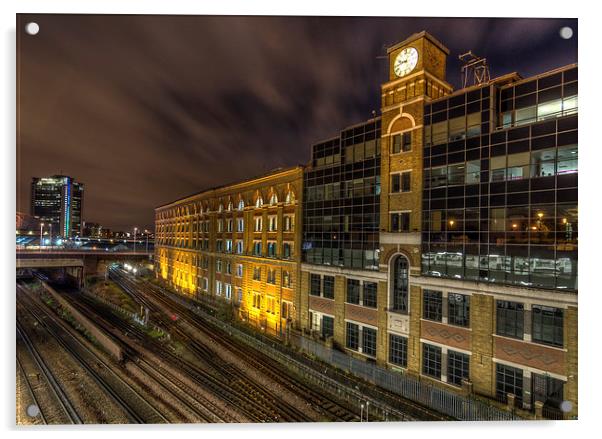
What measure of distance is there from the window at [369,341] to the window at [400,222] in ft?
21.6

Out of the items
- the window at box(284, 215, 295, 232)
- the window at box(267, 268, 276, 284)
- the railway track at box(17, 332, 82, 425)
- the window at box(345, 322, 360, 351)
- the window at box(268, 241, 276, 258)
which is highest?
the window at box(284, 215, 295, 232)

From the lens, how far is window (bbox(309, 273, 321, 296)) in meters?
23.7

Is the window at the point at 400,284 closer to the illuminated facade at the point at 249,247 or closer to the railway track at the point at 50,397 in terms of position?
the illuminated facade at the point at 249,247

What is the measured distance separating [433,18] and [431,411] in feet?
54.5

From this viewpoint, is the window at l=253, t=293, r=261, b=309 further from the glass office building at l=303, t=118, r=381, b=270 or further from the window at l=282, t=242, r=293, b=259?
the glass office building at l=303, t=118, r=381, b=270

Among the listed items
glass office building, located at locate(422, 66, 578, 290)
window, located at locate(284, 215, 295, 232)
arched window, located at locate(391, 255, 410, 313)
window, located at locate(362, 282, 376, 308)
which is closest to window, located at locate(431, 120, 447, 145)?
glass office building, located at locate(422, 66, 578, 290)

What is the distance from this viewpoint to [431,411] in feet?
47.3

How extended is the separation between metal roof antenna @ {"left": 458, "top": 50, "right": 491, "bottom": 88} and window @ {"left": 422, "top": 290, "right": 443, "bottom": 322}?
36.1ft

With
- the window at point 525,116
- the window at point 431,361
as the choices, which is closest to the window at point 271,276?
the window at point 431,361

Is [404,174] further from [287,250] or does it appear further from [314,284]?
[287,250]

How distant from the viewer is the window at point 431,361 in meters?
16.3

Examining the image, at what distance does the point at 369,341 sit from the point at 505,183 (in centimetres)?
1196

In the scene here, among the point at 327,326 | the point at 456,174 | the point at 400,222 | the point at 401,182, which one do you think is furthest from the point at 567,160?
the point at 327,326

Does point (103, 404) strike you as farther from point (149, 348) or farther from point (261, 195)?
point (261, 195)
